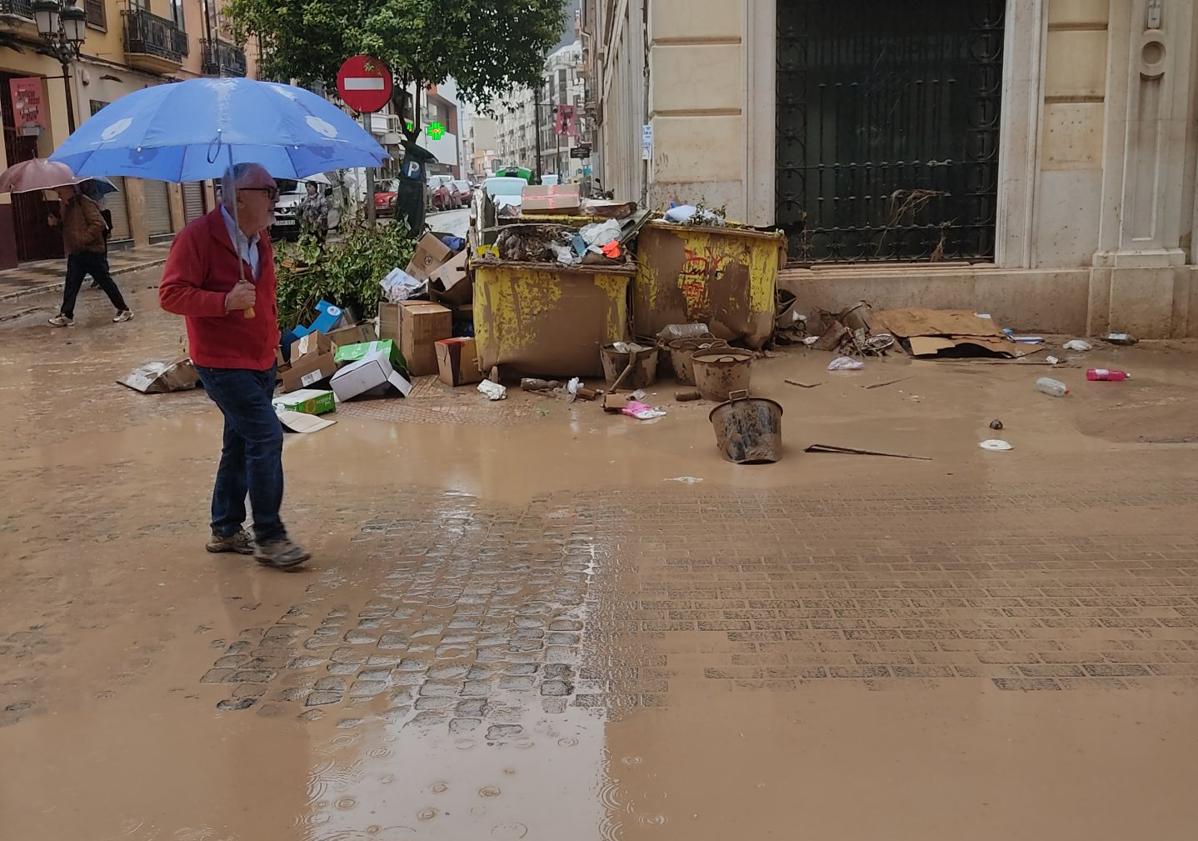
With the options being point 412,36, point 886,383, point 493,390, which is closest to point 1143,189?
point 886,383

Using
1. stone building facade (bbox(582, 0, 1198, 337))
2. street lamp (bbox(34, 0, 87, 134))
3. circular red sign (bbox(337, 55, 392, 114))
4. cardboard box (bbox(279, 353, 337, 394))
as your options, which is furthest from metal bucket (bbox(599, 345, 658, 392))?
street lamp (bbox(34, 0, 87, 134))

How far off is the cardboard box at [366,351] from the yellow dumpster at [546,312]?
78 cm

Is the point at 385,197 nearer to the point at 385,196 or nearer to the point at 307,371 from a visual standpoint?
the point at 385,196

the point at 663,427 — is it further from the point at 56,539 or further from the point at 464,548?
the point at 56,539

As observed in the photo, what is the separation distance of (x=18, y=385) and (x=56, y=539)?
4.82 meters

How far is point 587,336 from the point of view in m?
8.47

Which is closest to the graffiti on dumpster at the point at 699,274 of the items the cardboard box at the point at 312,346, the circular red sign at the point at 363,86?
the cardboard box at the point at 312,346

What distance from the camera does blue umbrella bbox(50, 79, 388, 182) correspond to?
438cm

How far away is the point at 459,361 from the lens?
338 inches

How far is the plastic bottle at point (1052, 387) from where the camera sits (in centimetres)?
787

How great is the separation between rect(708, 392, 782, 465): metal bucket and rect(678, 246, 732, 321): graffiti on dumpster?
9.29ft

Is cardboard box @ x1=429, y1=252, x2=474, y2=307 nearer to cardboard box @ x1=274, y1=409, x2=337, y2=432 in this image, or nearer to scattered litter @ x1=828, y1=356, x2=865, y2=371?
cardboard box @ x1=274, y1=409, x2=337, y2=432

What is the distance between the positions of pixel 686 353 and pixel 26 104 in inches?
744

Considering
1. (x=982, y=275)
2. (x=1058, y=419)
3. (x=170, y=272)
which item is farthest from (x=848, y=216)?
(x=170, y=272)
